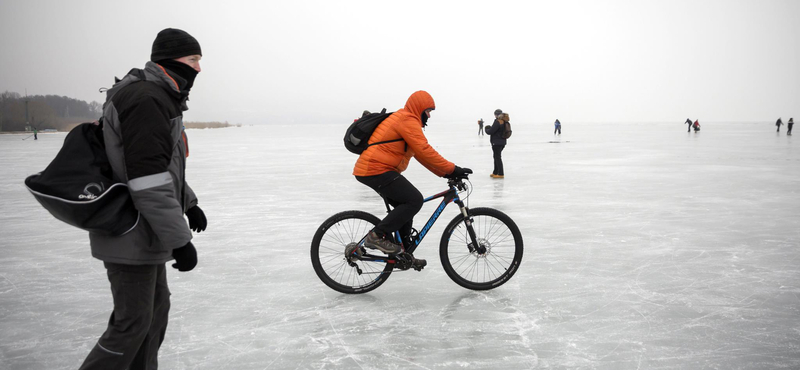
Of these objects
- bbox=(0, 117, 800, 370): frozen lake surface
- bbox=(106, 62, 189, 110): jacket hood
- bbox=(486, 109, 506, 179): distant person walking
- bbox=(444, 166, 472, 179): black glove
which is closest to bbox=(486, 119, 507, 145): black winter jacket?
bbox=(486, 109, 506, 179): distant person walking

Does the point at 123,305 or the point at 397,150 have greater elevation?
the point at 397,150

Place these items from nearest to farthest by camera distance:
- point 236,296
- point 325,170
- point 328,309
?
1. point 328,309
2. point 236,296
3. point 325,170

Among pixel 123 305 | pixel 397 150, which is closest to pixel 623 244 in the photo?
pixel 397 150

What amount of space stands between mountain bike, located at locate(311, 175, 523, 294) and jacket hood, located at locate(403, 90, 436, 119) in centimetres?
65

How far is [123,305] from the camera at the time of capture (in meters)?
2.39

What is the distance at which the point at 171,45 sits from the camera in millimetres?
2479

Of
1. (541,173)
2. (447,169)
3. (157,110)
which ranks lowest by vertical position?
(541,173)

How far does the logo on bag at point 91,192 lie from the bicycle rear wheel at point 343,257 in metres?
2.45

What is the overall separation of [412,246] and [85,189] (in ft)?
9.69

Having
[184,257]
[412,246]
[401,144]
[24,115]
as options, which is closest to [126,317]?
[184,257]

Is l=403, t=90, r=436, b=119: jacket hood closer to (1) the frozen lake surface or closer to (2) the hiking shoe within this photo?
(2) the hiking shoe

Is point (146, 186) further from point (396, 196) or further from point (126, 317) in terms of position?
point (396, 196)

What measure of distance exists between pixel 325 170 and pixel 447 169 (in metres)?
12.2

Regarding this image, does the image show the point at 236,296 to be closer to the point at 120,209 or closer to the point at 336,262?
the point at 336,262
